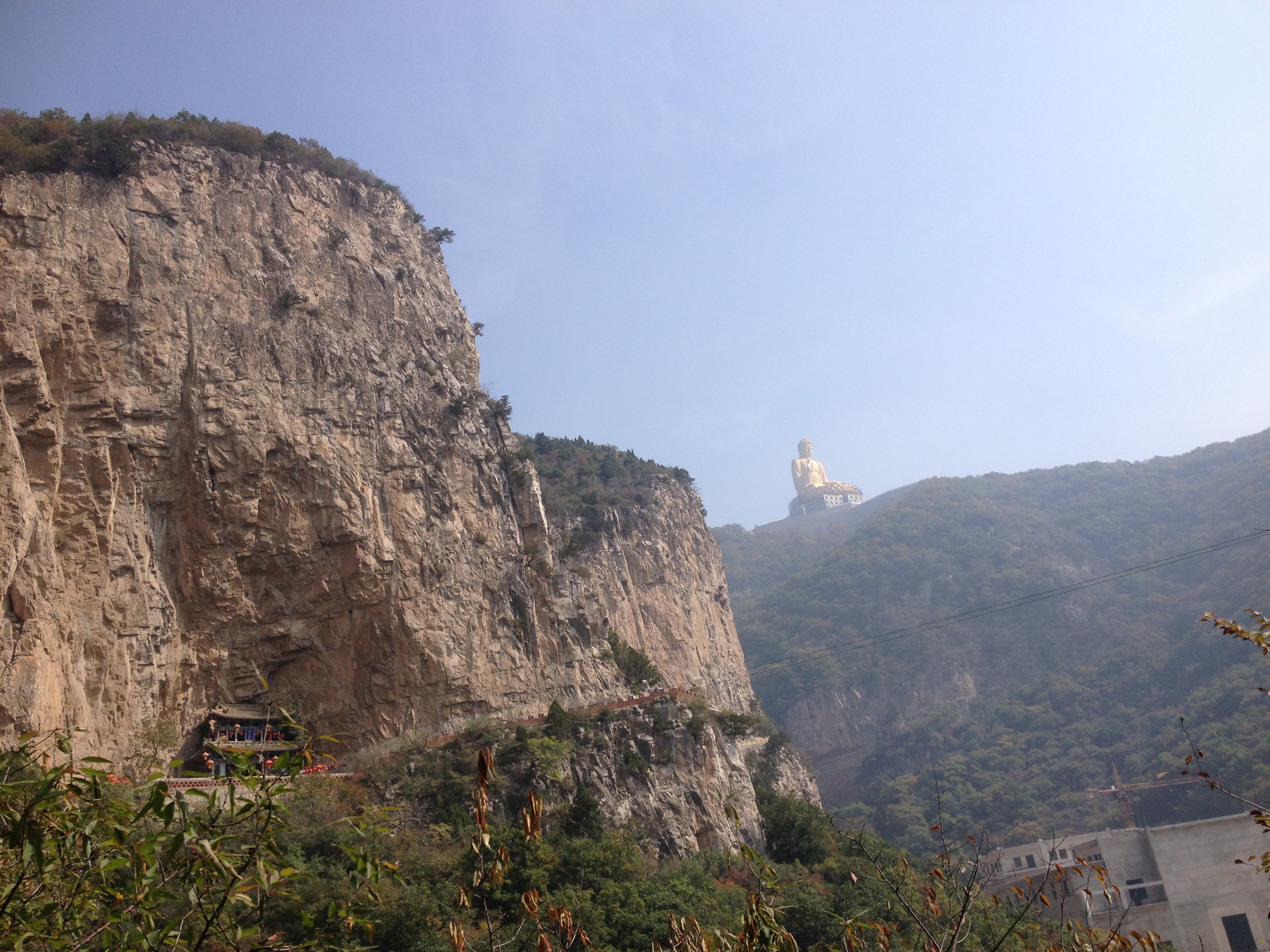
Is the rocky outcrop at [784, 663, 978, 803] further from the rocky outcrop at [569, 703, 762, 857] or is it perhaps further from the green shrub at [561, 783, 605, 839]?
the green shrub at [561, 783, 605, 839]

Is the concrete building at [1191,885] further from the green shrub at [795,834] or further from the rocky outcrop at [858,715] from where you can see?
the rocky outcrop at [858,715]

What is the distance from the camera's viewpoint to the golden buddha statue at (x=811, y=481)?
139 m

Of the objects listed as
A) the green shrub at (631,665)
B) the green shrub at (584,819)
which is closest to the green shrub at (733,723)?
the green shrub at (631,665)

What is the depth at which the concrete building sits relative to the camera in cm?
3038

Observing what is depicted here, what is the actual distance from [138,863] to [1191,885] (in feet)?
122

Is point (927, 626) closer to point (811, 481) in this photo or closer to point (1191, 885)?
point (1191, 885)

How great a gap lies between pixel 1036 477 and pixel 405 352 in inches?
3093

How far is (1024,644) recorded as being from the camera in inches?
2475

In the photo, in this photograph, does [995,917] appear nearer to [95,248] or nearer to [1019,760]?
[95,248]

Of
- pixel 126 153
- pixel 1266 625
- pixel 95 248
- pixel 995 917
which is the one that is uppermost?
pixel 126 153

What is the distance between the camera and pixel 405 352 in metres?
27.2

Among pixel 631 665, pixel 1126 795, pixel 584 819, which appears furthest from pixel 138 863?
pixel 1126 795

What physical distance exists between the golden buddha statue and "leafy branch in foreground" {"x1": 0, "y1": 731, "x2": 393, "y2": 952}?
136 metres

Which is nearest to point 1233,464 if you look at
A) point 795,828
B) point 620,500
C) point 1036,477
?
point 1036,477
